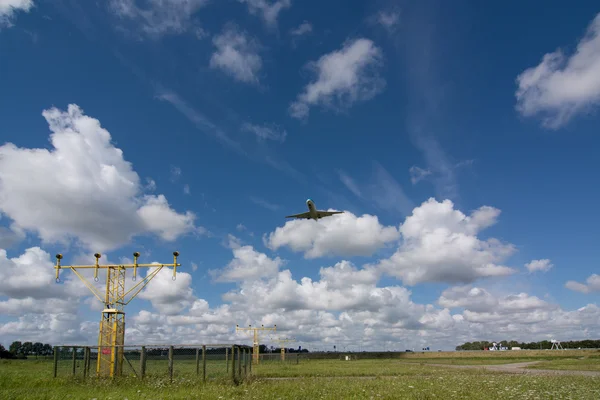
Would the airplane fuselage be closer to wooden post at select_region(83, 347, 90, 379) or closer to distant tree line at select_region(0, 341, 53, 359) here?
wooden post at select_region(83, 347, 90, 379)

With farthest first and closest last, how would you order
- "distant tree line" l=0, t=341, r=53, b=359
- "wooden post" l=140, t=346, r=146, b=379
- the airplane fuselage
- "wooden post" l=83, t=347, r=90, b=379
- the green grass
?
"distant tree line" l=0, t=341, r=53, b=359 < the green grass < the airplane fuselage < "wooden post" l=83, t=347, r=90, b=379 < "wooden post" l=140, t=346, r=146, b=379

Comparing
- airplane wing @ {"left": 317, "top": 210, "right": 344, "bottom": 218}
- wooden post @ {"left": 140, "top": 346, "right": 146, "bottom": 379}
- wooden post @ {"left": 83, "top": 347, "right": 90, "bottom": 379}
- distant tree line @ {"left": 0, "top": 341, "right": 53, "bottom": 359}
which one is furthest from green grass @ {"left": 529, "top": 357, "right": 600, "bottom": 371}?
distant tree line @ {"left": 0, "top": 341, "right": 53, "bottom": 359}

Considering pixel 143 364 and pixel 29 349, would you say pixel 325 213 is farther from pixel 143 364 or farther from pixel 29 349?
pixel 29 349

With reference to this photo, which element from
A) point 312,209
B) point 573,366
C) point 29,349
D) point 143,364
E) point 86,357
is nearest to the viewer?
point 143,364

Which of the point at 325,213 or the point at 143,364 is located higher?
the point at 325,213

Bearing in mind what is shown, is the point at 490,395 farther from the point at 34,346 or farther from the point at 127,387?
the point at 34,346

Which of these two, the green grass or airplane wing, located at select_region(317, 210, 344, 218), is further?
the green grass

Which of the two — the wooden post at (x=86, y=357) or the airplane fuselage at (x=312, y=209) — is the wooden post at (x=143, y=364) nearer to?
the wooden post at (x=86, y=357)

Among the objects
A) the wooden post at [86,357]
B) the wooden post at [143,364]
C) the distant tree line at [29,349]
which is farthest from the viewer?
the distant tree line at [29,349]

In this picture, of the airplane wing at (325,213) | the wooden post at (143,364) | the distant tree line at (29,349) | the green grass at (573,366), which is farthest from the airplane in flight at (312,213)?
the distant tree line at (29,349)

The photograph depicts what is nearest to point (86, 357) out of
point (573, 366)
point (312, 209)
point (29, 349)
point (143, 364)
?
point (143, 364)

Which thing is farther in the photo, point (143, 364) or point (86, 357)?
point (86, 357)

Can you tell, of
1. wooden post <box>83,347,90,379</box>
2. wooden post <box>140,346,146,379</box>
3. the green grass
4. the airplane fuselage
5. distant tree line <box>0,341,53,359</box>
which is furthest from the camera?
distant tree line <box>0,341,53,359</box>

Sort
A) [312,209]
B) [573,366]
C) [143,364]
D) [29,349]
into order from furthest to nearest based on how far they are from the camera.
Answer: [29,349]
[573,366]
[312,209]
[143,364]
